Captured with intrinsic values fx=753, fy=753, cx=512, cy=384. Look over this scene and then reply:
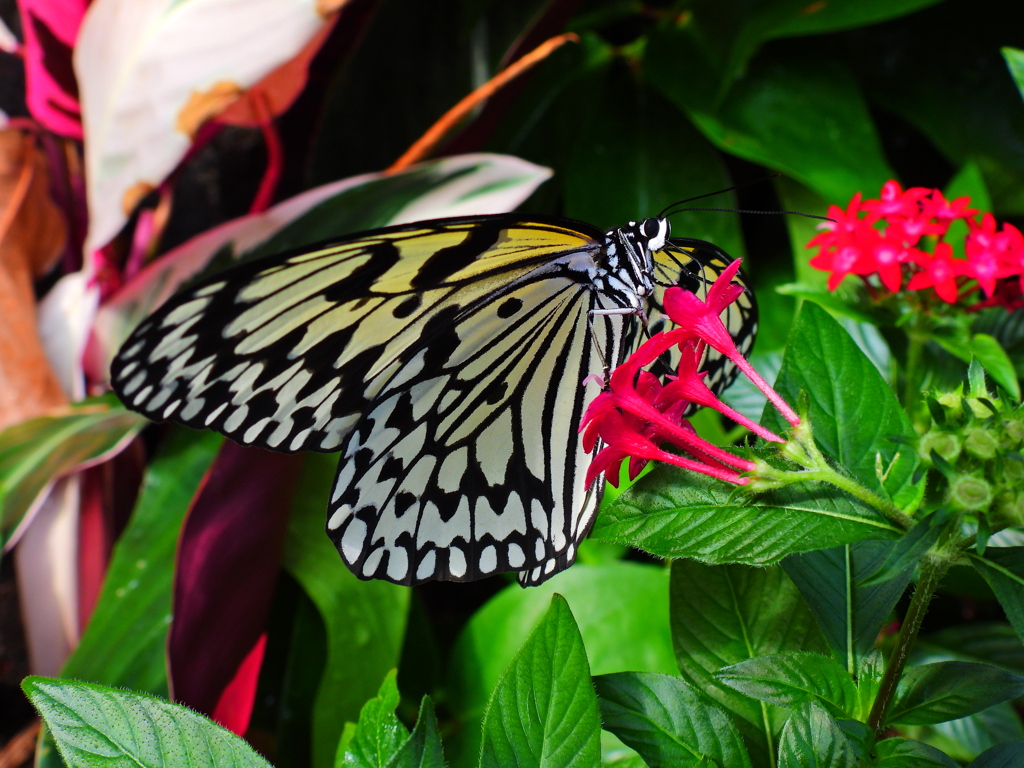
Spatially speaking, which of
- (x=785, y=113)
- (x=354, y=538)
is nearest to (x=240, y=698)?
(x=354, y=538)

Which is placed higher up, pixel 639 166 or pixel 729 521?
pixel 639 166

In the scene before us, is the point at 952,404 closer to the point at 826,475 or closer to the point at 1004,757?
the point at 826,475

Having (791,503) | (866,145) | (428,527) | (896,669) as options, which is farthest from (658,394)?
(866,145)

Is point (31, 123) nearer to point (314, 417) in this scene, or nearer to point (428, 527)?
point (314, 417)

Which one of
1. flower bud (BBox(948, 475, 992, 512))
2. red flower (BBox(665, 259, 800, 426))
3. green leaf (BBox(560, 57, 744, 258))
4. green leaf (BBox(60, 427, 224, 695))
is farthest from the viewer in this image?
green leaf (BBox(560, 57, 744, 258))

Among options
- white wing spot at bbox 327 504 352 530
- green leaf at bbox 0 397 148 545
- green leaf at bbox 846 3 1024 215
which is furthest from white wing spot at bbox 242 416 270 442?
green leaf at bbox 846 3 1024 215

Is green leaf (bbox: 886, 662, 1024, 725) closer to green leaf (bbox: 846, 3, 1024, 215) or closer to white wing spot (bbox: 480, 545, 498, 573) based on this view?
white wing spot (bbox: 480, 545, 498, 573)
